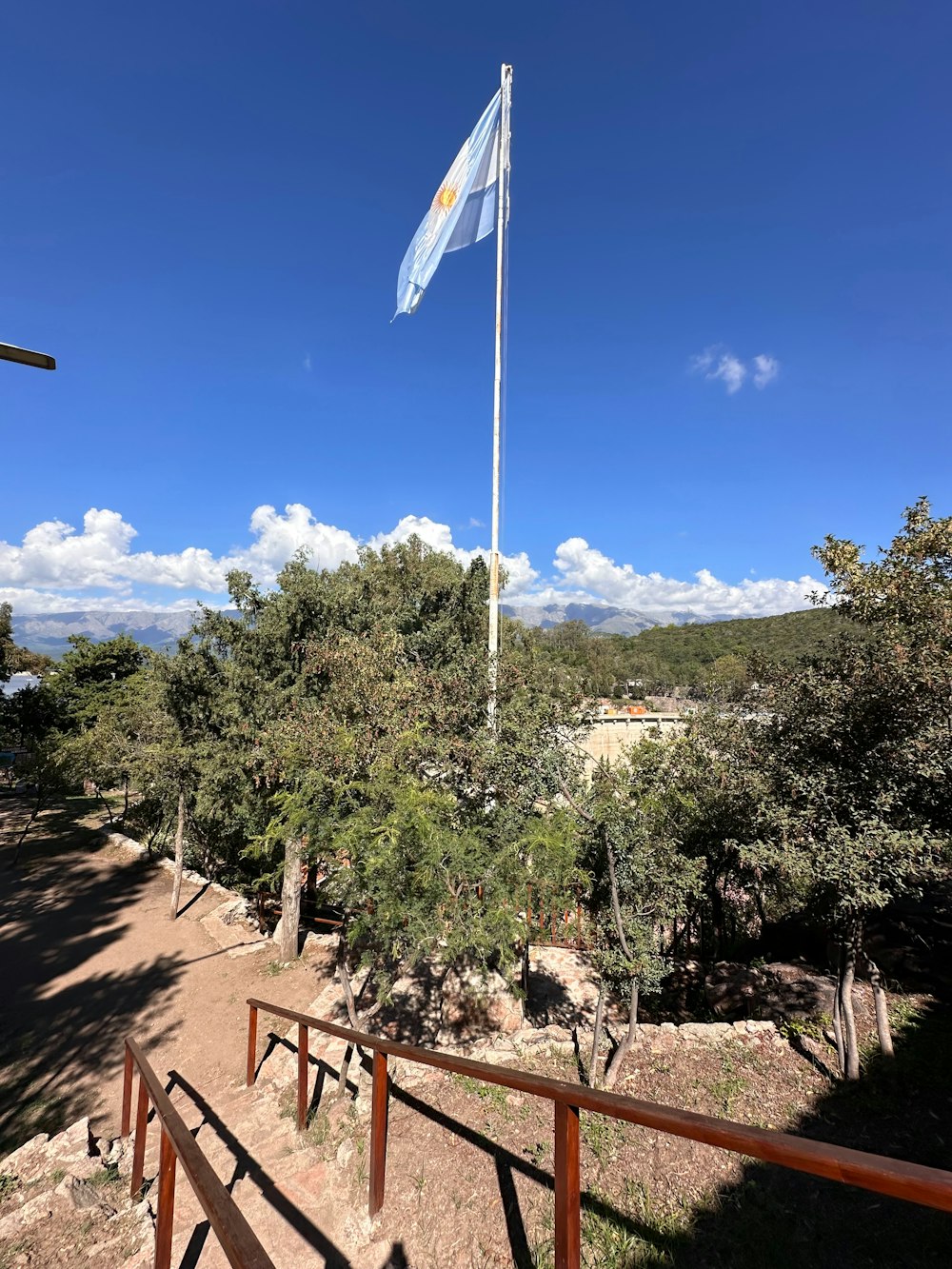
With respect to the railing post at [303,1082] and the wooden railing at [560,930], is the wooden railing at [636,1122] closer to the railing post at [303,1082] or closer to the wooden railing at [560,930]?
the railing post at [303,1082]

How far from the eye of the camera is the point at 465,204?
1166 centimetres

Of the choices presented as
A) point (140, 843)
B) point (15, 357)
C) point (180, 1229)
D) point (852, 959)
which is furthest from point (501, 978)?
point (140, 843)

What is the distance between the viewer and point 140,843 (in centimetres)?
1905

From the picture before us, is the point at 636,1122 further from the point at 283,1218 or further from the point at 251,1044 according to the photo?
the point at 251,1044

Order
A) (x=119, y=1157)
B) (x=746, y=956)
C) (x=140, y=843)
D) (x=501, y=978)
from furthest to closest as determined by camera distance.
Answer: (x=140, y=843)
(x=746, y=956)
(x=501, y=978)
(x=119, y=1157)

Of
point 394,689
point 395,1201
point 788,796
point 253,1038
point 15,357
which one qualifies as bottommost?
point 253,1038

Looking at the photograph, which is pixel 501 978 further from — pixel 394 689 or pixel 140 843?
pixel 140 843

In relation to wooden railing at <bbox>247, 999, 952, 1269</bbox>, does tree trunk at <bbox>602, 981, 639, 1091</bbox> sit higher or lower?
lower

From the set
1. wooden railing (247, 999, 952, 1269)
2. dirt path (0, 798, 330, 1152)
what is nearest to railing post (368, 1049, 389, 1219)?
wooden railing (247, 999, 952, 1269)

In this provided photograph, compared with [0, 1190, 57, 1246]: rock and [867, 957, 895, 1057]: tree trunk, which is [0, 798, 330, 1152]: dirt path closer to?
[0, 1190, 57, 1246]: rock

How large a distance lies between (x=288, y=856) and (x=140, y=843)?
1189cm

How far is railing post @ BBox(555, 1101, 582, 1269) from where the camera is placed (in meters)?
2.05

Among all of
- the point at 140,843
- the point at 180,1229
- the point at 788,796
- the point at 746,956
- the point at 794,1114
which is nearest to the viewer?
the point at 180,1229

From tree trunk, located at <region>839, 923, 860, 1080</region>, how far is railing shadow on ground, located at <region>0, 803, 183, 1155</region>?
9.08 meters
